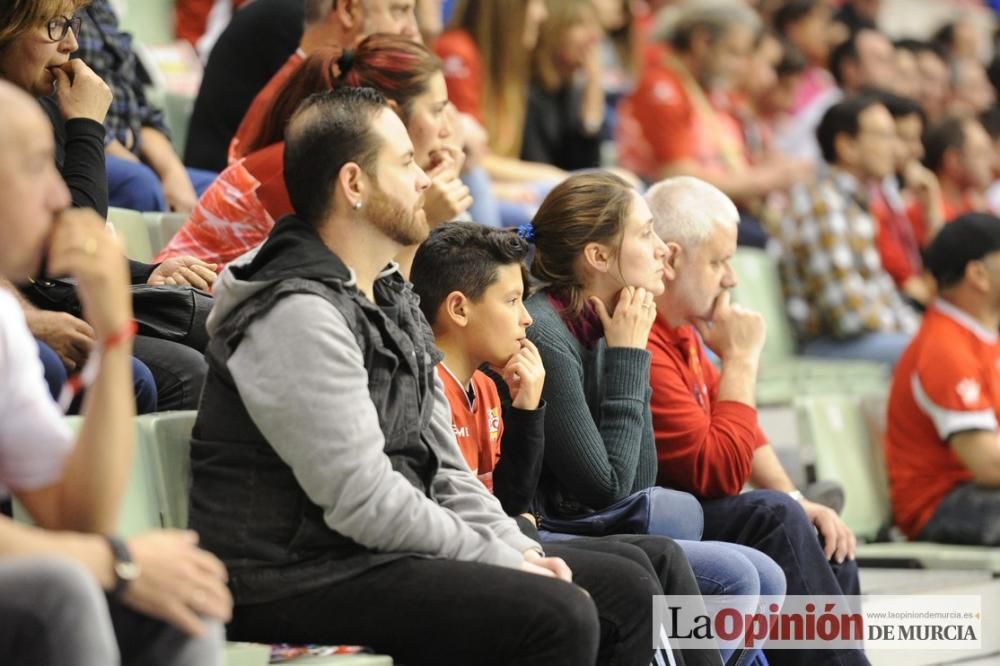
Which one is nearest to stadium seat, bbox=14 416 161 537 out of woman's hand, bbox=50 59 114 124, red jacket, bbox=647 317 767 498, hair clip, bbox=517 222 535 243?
woman's hand, bbox=50 59 114 124

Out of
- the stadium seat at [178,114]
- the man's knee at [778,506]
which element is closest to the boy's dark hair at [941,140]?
the stadium seat at [178,114]

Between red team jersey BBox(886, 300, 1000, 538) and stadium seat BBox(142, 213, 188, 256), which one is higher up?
stadium seat BBox(142, 213, 188, 256)

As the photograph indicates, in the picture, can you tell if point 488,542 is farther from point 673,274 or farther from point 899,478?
point 899,478

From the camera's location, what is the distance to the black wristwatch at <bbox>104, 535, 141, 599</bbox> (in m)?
1.92

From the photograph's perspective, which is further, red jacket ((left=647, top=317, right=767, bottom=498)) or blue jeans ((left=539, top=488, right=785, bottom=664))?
red jacket ((left=647, top=317, right=767, bottom=498))

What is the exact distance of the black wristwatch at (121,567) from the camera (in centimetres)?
192

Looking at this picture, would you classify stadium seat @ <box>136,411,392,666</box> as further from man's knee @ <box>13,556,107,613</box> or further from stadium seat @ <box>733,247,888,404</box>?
stadium seat @ <box>733,247,888,404</box>

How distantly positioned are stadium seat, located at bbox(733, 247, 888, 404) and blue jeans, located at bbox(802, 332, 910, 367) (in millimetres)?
54

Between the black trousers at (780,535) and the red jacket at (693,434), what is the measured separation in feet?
0.19

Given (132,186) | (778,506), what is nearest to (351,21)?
(132,186)

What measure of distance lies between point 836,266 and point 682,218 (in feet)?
8.20

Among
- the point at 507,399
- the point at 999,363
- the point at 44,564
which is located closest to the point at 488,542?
the point at 507,399

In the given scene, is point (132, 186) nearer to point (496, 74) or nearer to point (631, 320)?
point (631, 320)

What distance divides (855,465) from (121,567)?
308 cm
